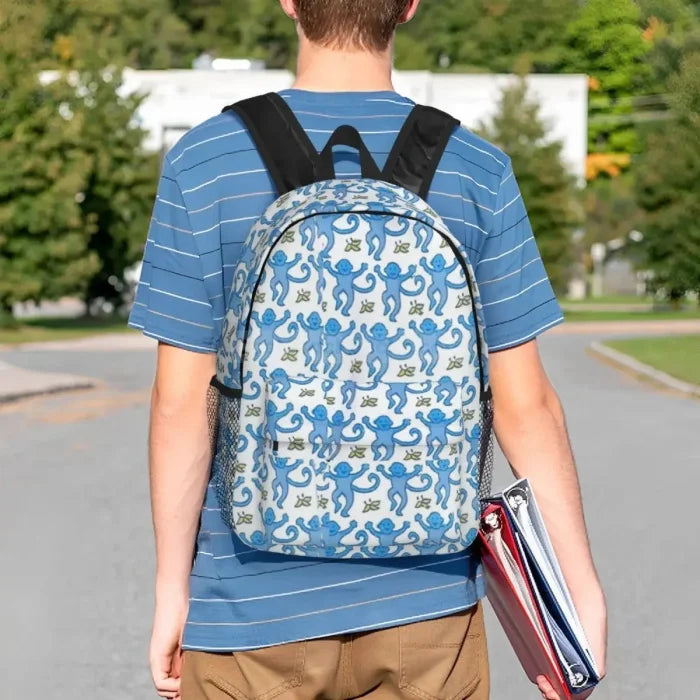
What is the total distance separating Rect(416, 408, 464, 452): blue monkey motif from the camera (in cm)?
215

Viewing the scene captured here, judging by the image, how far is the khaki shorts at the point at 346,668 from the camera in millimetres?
2289

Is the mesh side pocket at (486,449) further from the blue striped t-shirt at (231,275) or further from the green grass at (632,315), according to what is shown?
the green grass at (632,315)

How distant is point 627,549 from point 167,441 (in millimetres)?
6739

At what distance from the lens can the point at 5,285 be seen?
38531 mm

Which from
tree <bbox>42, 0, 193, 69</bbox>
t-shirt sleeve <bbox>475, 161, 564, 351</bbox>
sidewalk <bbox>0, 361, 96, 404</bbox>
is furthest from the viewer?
tree <bbox>42, 0, 193, 69</bbox>

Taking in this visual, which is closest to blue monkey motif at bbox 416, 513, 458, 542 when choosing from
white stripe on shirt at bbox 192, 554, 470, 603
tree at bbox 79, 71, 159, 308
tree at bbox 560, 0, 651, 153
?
white stripe on shirt at bbox 192, 554, 470, 603

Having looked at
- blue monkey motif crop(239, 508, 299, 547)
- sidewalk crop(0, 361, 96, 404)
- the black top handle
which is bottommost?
sidewalk crop(0, 361, 96, 404)

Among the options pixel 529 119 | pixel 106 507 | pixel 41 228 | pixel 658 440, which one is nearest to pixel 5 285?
pixel 41 228

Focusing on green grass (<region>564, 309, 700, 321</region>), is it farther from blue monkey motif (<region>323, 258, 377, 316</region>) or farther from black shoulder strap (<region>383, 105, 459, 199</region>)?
blue monkey motif (<region>323, 258, 377, 316</region>)

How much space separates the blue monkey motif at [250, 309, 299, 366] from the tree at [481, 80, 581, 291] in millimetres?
50373

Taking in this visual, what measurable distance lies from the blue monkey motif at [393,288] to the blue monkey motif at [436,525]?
26 centimetres

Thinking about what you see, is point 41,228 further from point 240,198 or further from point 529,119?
point 240,198

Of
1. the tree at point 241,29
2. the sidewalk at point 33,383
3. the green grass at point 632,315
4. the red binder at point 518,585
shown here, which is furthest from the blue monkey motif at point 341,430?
the tree at point 241,29

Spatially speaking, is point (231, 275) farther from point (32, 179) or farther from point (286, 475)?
point (32, 179)
